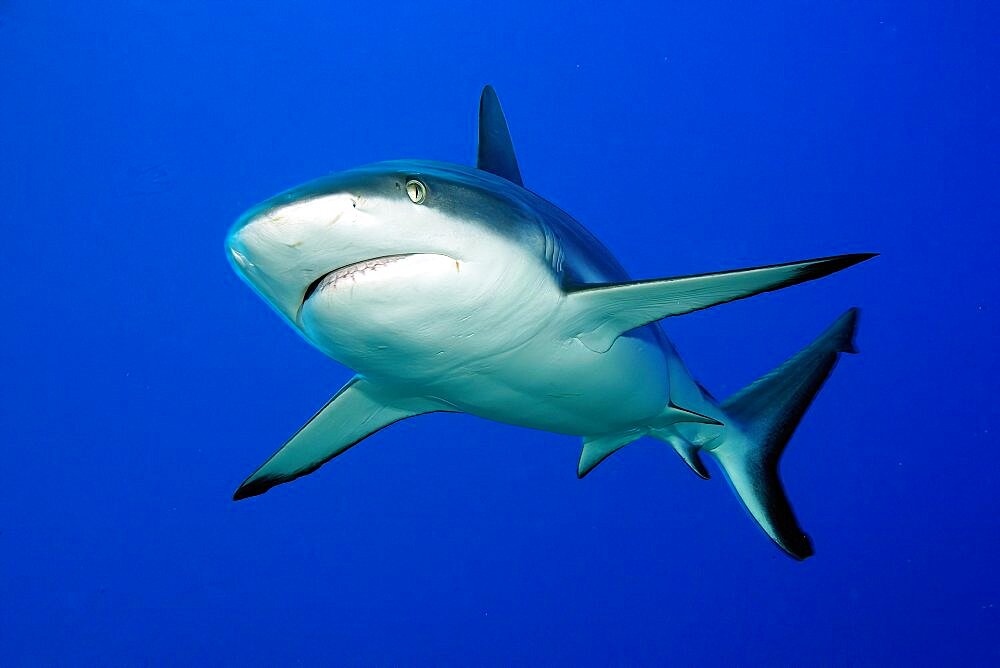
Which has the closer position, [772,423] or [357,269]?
[357,269]

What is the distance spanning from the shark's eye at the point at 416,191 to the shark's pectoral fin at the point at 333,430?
1.36 m

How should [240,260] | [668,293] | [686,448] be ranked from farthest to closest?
[686,448], [668,293], [240,260]

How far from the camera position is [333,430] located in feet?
10.8

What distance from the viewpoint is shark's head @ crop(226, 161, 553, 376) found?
5.32 feet

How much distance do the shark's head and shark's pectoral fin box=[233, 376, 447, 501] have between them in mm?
894

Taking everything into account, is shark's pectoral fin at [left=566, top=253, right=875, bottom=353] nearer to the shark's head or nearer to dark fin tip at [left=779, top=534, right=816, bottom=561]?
the shark's head

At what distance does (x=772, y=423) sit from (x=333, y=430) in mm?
2649

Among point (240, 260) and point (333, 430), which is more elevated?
point (240, 260)

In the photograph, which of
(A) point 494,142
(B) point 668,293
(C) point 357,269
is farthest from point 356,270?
(A) point 494,142

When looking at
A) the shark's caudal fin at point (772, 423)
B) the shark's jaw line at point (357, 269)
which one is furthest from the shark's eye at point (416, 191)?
the shark's caudal fin at point (772, 423)

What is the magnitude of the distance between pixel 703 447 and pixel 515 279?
2459 millimetres

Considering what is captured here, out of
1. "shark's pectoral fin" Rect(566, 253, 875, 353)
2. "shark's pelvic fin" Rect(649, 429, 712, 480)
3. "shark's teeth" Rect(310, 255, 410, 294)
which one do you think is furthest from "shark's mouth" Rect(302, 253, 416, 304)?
"shark's pelvic fin" Rect(649, 429, 712, 480)

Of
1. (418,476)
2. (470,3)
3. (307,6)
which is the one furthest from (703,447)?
(307,6)

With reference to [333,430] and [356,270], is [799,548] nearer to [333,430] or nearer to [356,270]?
[333,430]
